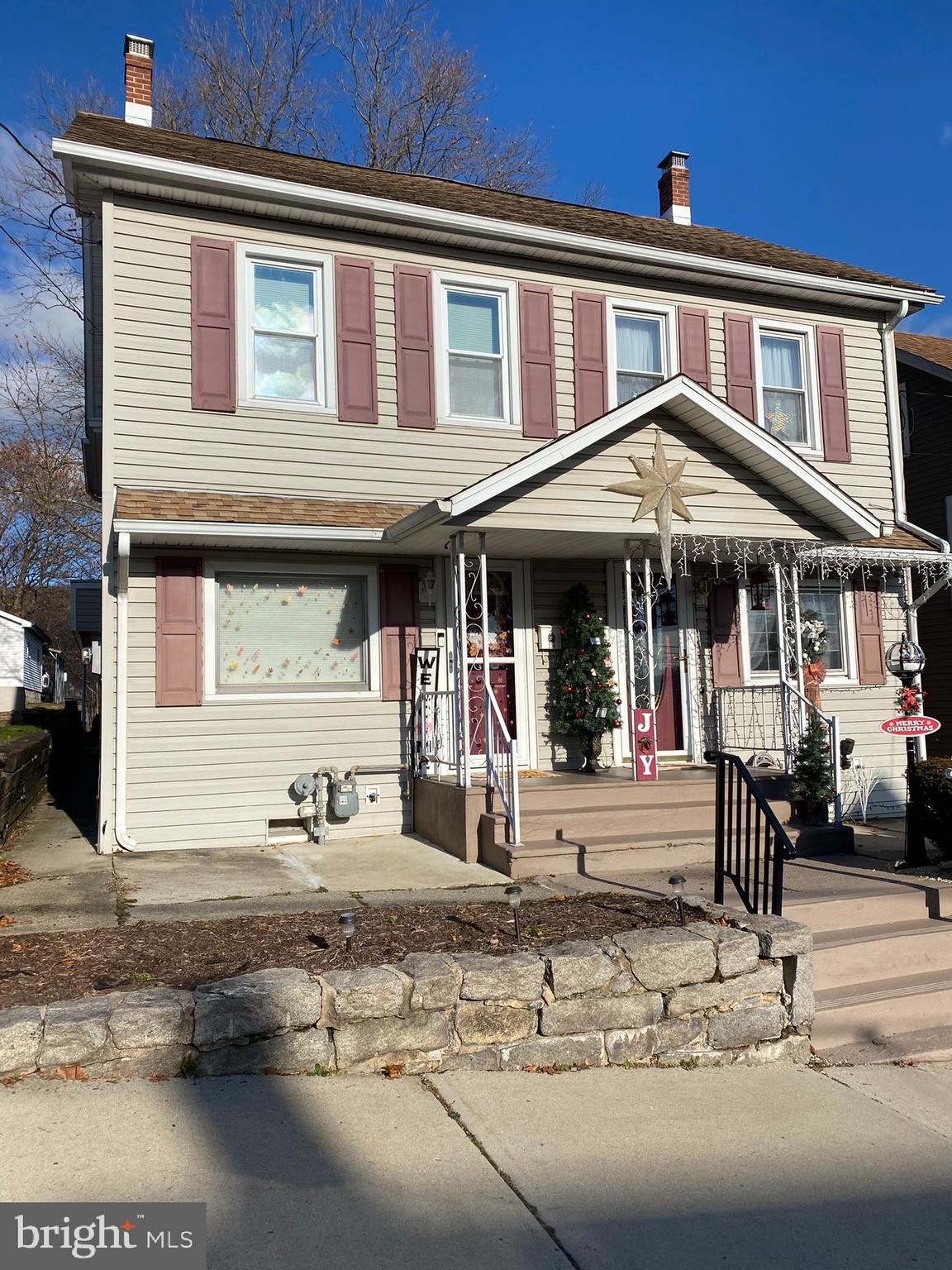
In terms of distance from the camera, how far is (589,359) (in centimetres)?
1102

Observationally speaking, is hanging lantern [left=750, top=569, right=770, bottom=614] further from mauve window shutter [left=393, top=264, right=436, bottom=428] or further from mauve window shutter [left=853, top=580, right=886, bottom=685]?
mauve window shutter [left=393, top=264, right=436, bottom=428]

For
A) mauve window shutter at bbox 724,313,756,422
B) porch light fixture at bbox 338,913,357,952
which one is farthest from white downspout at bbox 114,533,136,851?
mauve window shutter at bbox 724,313,756,422

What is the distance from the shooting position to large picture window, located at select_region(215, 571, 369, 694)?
9508mm

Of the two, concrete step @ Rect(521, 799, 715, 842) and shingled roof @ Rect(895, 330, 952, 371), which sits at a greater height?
shingled roof @ Rect(895, 330, 952, 371)

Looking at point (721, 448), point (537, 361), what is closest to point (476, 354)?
point (537, 361)

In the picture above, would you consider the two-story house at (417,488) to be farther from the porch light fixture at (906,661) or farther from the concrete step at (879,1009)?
the concrete step at (879,1009)

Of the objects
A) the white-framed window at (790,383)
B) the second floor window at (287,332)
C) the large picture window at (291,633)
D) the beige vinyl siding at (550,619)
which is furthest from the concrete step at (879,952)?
the white-framed window at (790,383)

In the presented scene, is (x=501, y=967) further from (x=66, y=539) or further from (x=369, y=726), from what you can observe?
(x=66, y=539)

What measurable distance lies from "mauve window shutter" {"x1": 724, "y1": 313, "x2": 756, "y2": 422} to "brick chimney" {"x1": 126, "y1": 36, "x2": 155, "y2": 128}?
7007 millimetres

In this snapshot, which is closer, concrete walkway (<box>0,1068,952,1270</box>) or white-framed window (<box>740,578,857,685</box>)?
concrete walkway (<box>0,1068,952,1270</box>)

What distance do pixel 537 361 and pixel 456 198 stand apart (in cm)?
223

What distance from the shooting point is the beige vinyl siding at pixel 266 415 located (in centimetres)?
927

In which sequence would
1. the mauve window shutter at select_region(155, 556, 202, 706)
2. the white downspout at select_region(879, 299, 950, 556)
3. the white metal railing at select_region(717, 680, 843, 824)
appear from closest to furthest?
the mauve window shutter at select_region(155, 556, 202, 706)
the white metal railing at select_region(717, 680, 843, 824)
the white downspout at select_region(879, 299, 950, 556)

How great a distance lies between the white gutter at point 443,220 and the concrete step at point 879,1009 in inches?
314
